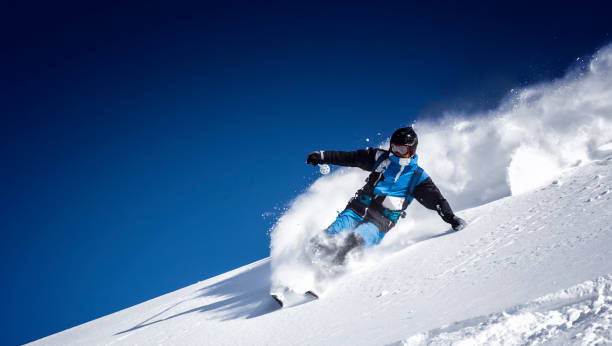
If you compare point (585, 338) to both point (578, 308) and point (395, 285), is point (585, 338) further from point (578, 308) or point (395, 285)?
point (395, 285)

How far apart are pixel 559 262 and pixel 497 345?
98cm

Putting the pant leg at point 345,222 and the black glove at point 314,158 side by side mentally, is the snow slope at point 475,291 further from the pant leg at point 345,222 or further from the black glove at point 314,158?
the black glove at point 314,158

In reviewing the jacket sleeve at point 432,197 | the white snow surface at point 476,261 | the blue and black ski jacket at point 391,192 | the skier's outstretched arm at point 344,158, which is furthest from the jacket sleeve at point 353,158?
the white snow surface at point 476,261

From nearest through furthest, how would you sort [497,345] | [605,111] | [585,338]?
[585,338]
[497,345]
[605,111]

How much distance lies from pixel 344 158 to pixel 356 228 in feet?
3.60

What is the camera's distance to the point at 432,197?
4.26 metres

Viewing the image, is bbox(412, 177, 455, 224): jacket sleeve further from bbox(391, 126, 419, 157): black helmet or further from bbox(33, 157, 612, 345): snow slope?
bbox(391, 126, 419, 157): black helmet

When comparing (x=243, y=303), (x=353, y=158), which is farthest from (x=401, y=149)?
(x=243, y=303)

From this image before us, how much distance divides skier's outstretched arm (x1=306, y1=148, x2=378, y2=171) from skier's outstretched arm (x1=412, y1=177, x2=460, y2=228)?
720 mm

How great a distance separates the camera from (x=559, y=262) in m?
1.92

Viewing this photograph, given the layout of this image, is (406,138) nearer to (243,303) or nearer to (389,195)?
(389,195)

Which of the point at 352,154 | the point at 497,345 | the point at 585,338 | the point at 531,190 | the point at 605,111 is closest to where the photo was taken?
the point at 585,338

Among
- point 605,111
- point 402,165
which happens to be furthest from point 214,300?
point 605,111

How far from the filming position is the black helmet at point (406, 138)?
4.16m
